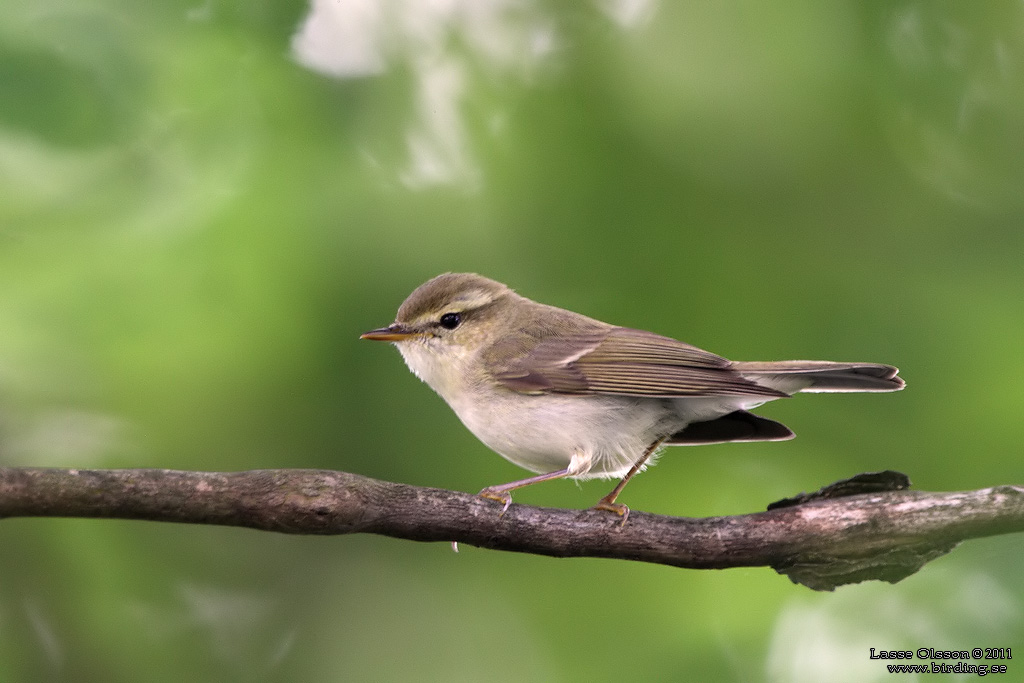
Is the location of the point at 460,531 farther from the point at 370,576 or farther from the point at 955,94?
the point at 955,94

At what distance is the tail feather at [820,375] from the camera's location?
9.58ft

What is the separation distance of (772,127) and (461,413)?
5.47ft

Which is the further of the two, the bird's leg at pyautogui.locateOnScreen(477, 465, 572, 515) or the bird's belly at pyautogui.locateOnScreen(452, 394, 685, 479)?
the bird's belly at pyautogui.locateOnScreen(452, 394, 685, 479)

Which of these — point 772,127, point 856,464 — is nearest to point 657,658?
point 856,464

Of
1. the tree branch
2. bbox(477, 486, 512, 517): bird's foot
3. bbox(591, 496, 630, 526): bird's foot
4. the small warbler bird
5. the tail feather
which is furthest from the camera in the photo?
the small warbler bird

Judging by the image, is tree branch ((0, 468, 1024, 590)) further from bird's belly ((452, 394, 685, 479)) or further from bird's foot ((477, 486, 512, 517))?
bird's belly ((452, 394, 685, 479))

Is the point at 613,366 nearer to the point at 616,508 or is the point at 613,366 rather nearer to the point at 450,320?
the point at 450,320

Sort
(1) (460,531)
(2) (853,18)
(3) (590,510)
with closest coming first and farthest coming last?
(1) (460,531)
(3) (590,510)
(2) (853,18)

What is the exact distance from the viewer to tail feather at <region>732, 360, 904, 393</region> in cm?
292

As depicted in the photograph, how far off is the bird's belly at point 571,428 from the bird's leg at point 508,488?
90 millimetres

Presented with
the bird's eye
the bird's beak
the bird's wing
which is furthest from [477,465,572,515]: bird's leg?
the bird's eye

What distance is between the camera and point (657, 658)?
9.69 feet

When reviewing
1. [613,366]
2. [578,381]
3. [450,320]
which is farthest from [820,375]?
[450,320]

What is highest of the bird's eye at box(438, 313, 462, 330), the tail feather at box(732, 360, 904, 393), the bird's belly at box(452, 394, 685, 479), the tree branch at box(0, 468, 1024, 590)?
the bird's eye at box(438, 313, 462, 330)
